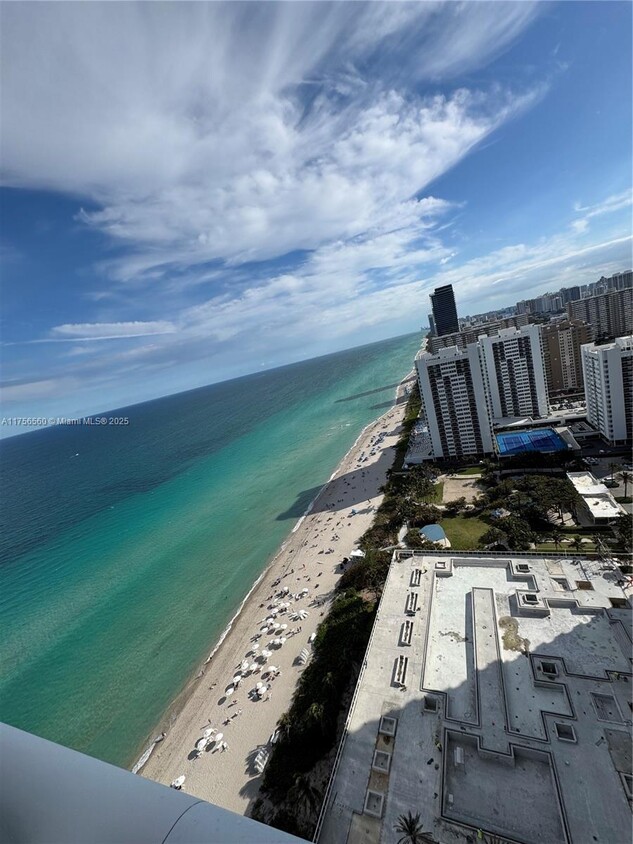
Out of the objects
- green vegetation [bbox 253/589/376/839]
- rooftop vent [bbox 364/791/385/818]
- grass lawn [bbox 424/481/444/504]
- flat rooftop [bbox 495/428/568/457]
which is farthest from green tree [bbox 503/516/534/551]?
rooftop vent [bbox 364/791/385/818]

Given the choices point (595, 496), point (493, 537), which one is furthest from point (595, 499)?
point (493, 537)

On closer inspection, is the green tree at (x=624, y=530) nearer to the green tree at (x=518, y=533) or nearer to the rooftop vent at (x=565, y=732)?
the green tree at (x=518, y=533)

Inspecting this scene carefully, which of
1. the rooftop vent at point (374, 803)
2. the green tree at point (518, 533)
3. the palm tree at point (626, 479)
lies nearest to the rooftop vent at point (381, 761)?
the rooftop vent at point (374, 803)

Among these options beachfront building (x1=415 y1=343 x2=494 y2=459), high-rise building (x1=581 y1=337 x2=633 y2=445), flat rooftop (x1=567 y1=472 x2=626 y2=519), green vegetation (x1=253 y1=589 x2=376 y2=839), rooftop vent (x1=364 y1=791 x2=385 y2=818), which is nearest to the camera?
rooftop vent (x1=364 y1=791 x2=385 y2=818)

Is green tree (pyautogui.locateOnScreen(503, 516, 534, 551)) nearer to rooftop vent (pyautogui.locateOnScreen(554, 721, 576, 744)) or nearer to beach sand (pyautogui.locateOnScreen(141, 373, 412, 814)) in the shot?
beach sand (pyautogui.locateOnScreen(141, 373, 412, 814))

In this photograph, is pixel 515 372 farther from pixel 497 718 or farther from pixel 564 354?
pixel 497 718

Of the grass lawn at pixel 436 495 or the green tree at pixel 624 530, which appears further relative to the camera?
the grass lawn at pixel 436 495
